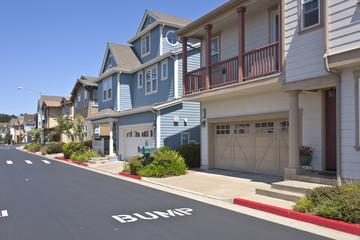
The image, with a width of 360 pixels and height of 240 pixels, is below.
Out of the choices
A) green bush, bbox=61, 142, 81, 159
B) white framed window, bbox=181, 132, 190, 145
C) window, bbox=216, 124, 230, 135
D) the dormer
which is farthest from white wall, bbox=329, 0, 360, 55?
green bush, bbox=61, 142, 81, 159

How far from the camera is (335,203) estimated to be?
22.1 feet

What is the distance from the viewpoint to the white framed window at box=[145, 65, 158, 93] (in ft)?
70.1

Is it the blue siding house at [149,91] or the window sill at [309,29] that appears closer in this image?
the window sill at [309,29]

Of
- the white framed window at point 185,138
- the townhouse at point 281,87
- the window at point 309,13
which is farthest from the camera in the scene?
the white framed window at point 185,138

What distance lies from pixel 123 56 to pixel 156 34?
12.2 ft

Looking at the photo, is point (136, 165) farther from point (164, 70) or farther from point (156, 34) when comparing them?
point (156, 34)

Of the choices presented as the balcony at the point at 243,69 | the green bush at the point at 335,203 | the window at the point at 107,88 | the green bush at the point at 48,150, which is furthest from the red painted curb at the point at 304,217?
the green bush at the point at 48,150

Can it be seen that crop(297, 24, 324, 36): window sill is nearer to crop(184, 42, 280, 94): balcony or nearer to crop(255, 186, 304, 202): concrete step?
crop(184, 42, 280, 94): balcony

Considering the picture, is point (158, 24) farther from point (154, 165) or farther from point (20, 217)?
point (20, 217)

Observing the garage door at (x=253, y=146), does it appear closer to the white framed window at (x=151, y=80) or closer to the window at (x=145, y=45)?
the white framed window at (x=151, y=80)

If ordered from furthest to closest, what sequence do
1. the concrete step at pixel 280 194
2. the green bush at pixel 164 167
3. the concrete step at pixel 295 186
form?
the green bush at pixel 164 167
the concrete step at pixel 295 186
the concrete step at pixel 280 194

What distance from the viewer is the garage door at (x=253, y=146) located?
12242 mm

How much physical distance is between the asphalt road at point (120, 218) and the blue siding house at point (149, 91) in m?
8.25

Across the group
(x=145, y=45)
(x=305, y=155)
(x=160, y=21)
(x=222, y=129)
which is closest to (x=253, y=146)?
(x=222, y=129)
